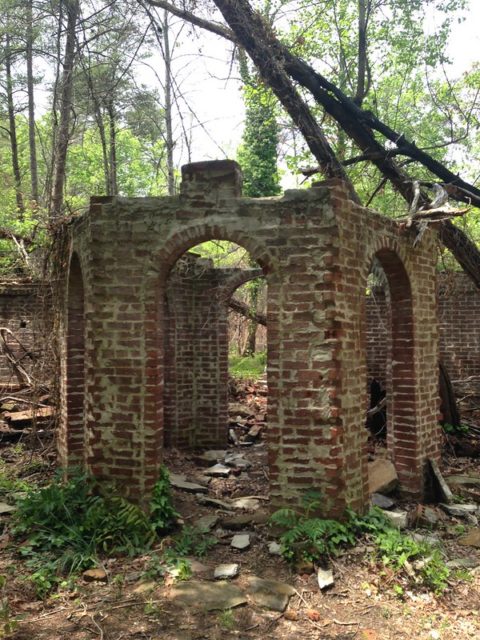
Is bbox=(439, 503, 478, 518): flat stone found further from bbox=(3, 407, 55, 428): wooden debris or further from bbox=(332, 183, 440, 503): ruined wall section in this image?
bbox=(3, 407, 55, 428): wooden debris

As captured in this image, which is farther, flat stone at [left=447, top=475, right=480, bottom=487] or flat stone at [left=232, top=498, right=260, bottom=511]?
flat stone at [left=447, top=475, right=480, bottom=487]

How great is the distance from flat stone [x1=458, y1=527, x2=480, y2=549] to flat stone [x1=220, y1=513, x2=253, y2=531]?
2.24 m

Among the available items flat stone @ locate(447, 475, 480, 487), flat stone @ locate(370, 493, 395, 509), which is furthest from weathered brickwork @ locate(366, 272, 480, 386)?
flat stone @ locate(370, 493, 395, 509)

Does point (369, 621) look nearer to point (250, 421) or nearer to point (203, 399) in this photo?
point (203, 399)

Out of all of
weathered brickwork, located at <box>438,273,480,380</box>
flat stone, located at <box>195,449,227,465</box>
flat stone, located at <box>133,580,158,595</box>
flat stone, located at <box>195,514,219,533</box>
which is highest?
weathered brickwork, located at <box>438,273,480,380</box>

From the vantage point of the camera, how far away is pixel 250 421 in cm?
1116

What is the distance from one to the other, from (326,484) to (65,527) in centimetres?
263

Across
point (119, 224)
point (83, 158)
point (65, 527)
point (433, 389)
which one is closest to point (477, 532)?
point (433, 389)

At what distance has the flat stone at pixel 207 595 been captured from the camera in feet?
13.6

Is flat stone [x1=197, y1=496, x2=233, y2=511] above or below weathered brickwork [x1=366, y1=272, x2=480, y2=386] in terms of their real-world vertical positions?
below

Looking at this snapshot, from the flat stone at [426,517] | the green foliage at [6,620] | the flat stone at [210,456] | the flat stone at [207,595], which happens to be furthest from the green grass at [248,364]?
the green foliage at [6,620]

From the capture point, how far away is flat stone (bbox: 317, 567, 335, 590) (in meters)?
4.45

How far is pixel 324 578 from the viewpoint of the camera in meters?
4.54

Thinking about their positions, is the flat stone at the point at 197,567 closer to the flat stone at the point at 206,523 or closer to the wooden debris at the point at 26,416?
the flat stone at the point at 206,523
